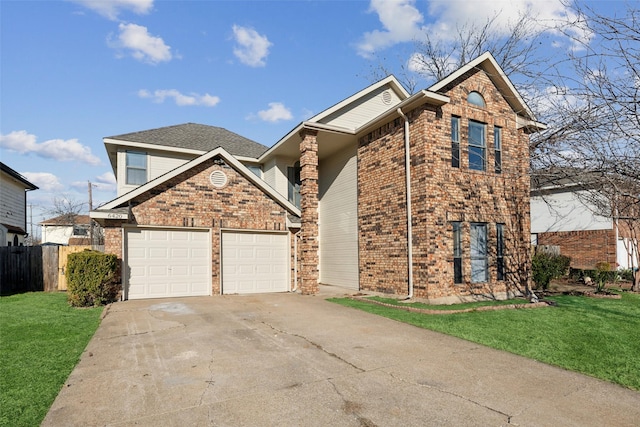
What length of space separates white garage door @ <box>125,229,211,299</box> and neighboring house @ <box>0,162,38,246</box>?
11746 millimetres

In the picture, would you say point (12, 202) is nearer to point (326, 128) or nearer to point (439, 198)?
point (326, 128)

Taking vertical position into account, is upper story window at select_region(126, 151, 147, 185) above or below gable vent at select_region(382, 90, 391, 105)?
below

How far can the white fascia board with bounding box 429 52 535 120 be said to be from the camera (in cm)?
1161

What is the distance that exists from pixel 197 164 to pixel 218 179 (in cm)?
86

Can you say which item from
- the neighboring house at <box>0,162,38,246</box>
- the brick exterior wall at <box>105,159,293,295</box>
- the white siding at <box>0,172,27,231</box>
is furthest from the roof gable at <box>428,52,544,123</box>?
the white siding at <box>0,172,27,231</box>

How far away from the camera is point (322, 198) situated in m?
17.3

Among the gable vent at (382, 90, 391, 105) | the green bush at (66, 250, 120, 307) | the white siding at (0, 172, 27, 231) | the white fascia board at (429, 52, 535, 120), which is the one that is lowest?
the green bush at (66, 250, 120, 307)

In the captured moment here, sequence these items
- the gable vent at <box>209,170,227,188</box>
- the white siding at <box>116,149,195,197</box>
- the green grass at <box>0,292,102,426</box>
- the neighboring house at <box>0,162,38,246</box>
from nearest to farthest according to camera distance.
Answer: the green grass at <box>0,292,102,426</box>, the gable vent at <box>209,170,227,188</box>, the white siding at <box>116,149,195,197</box>, the neighboring house at <box>0,162,38,246</box>

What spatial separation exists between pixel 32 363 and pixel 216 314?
4.26 m

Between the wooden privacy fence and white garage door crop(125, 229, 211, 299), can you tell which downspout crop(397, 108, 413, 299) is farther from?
the wooden privacy fence

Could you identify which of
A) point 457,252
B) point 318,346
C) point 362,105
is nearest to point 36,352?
point 318,346

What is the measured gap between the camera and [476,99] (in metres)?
12.5

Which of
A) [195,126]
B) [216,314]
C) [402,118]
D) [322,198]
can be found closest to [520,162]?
[402,118]

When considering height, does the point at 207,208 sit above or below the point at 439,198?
below
